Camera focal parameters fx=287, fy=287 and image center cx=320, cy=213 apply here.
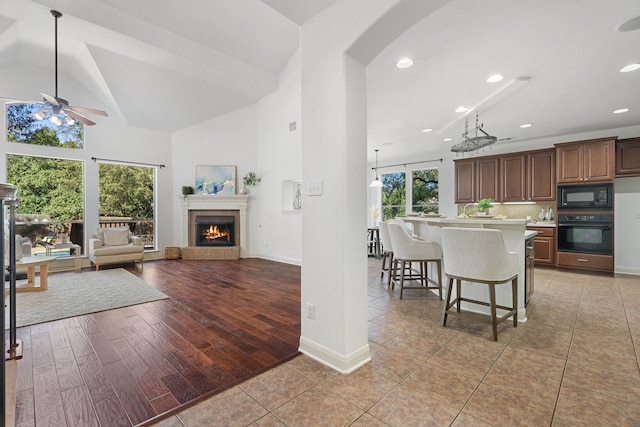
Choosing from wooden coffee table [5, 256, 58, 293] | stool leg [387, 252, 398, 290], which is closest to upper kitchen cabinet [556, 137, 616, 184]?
stool leg [387, 252, 398, 290]

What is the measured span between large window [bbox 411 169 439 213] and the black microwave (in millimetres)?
2697

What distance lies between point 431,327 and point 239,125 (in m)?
6.03

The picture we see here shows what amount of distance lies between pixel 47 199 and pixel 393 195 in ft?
26.5

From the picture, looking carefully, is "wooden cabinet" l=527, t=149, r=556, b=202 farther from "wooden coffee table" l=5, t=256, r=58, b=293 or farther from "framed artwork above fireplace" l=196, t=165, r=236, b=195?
"wooden coffee table" l=5, t=256, r=58, b=293

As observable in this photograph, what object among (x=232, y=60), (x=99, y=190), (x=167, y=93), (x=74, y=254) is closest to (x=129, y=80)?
(x=167, y=93)

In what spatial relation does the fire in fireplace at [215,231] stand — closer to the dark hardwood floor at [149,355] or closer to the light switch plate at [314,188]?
the dark hardwood floor at [149,355]

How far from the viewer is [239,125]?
6883 millimetres

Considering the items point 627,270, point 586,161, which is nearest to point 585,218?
point 586,161

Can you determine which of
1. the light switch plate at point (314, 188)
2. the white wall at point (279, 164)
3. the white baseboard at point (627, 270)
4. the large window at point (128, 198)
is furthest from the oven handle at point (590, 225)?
the large window at point (128, 198)

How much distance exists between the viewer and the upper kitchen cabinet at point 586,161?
493 centimetres

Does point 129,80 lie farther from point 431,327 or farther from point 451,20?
point 431,327

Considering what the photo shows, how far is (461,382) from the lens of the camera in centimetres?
186

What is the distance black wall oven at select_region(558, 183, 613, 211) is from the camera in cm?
493

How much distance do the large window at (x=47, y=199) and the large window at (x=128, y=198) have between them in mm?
414
